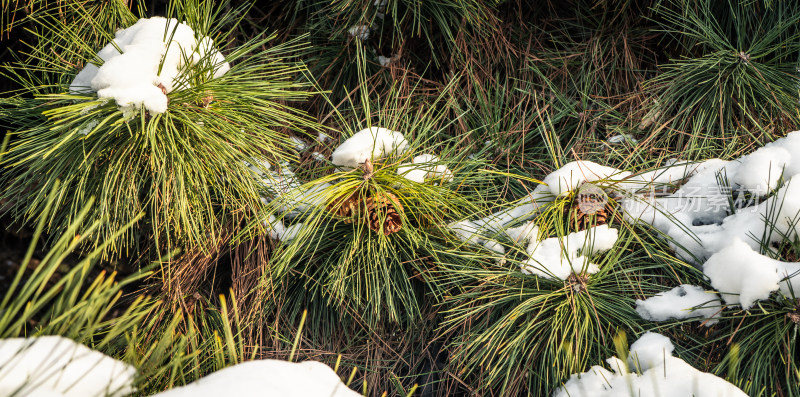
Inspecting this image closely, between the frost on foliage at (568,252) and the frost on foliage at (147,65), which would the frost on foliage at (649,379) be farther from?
the frost on foliage at (147,65)

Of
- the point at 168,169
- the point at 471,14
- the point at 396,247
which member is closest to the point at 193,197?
the point at 168,169

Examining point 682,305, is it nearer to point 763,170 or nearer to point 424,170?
point 763,170

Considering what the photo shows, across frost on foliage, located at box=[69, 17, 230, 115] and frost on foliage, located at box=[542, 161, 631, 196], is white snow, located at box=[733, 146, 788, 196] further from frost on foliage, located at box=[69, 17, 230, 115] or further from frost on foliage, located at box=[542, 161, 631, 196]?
frost on foliage, located at box=[69, 17, 230, 115]

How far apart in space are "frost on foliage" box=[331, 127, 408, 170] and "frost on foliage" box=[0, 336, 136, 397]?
36 cm

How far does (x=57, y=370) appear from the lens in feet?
1.13

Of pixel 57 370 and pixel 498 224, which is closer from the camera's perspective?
pixel 57 370

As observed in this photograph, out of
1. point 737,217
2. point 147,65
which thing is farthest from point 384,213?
point 737,217

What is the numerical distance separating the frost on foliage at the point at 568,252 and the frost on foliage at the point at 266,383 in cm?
32

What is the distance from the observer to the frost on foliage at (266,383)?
1.17ft

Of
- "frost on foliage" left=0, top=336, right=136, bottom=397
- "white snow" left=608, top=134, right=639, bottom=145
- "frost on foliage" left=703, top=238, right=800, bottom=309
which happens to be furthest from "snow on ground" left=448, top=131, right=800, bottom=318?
"frost on foliage" left=0, top=336, right=136, bottom=397

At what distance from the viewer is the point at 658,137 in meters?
0.87

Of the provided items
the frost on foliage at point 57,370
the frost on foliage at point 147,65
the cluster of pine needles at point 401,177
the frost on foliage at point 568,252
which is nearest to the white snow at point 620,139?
the cluster of pine needles at point 401,177

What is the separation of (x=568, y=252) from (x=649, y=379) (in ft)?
0.57

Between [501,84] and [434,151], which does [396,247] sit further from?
[501,84]
